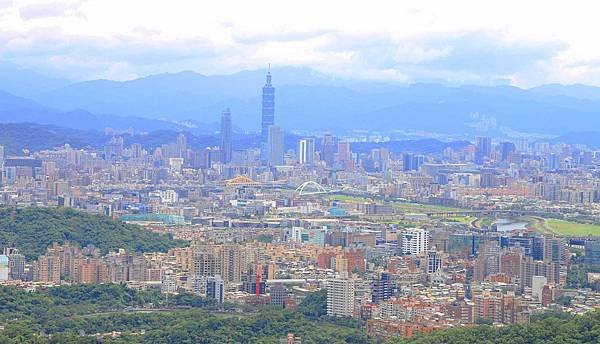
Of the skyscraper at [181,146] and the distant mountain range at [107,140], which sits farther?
the skyscraper at [181,146]

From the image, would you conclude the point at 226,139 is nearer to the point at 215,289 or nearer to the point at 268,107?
the point at 268,107

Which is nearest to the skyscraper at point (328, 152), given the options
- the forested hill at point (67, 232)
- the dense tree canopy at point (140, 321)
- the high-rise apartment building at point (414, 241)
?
the high-rise apartment building at point (414, 241)

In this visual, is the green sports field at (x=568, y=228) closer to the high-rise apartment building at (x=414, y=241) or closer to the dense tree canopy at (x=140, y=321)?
the high-rise apartment building at (x=414, y=241)

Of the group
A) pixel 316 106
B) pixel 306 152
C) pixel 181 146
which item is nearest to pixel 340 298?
pixel 181 146

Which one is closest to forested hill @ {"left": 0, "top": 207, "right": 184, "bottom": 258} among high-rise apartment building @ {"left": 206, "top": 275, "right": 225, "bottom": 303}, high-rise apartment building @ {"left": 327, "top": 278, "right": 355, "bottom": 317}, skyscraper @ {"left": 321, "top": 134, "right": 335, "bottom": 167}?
high-rise apartment building @ {"left": 206, "top": 275, "right": 225, "bottom": 303}

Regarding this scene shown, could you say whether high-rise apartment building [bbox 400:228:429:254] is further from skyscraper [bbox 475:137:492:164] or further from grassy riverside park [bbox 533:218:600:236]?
skyscraper [bbox 475:137:492:164]

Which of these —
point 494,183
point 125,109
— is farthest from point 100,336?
point 125,109

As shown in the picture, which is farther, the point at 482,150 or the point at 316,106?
the point at 316,106

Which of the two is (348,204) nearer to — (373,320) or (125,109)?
(373,320)
